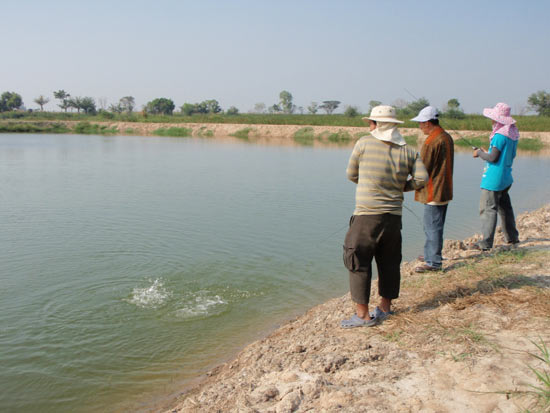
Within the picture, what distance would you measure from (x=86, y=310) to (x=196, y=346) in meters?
1.47

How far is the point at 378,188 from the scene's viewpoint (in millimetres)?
3414

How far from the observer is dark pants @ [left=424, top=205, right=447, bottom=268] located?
476cm

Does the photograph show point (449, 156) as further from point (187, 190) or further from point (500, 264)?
point (187, 190)

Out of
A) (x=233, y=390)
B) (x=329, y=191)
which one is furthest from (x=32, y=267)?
(x=329, y=191)

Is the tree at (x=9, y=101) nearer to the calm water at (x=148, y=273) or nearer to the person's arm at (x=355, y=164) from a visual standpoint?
the calm water at (x=148, y=273)

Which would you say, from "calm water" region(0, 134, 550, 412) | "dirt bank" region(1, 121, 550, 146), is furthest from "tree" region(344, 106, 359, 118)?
"calm water" region(0, 134, 550, 412)

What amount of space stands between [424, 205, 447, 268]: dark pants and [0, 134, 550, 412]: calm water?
1.40 m

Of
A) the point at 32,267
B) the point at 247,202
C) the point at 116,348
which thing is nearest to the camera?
the point at 116,348

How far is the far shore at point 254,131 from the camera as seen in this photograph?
1495 inches

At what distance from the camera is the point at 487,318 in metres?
3.51

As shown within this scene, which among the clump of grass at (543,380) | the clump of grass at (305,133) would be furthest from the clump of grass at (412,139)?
the clump of grass at (543,380)

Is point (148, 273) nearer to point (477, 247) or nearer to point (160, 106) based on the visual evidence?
point (477, 247)

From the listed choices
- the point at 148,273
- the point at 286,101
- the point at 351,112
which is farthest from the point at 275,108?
the point at 148,273

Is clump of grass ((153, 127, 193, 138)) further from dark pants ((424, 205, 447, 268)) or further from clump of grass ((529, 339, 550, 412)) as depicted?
clump of grass ((529, 339, 550, 412))
